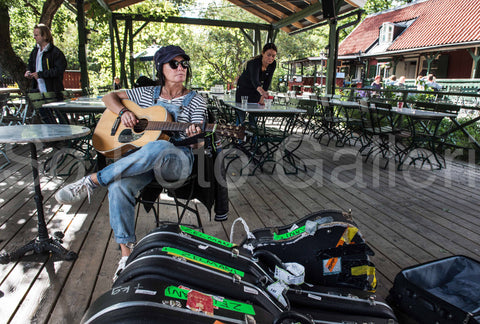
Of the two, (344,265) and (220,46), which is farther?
(220,46)

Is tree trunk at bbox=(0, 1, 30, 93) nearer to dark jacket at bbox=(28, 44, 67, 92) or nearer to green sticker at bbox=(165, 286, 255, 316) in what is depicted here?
dark jacket at bbox=(28, 44, 67, 92)

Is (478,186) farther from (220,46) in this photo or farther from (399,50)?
(220,46)

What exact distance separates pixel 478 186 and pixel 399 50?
1547 cm

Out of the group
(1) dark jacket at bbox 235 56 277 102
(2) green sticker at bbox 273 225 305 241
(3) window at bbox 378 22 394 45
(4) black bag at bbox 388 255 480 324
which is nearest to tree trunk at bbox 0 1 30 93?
(1) dark jacket at bbox 235 56 277 102

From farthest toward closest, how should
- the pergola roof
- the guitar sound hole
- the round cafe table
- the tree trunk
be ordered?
the pergola roof, the tree trunk, the guitar sound hole, the round cafe table

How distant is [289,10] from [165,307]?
29.6ft

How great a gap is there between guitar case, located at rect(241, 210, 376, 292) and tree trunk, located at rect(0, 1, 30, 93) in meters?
6.58

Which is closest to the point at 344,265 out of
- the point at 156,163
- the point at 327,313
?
the point at 327,313

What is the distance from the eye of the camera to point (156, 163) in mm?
1889

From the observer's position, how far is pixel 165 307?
96 cm

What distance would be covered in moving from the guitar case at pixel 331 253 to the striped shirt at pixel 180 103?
3.29 ft

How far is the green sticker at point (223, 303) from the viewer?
3.40 feet

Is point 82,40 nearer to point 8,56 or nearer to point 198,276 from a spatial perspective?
point 8,56

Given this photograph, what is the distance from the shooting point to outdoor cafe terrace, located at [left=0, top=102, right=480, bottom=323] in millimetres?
1737
